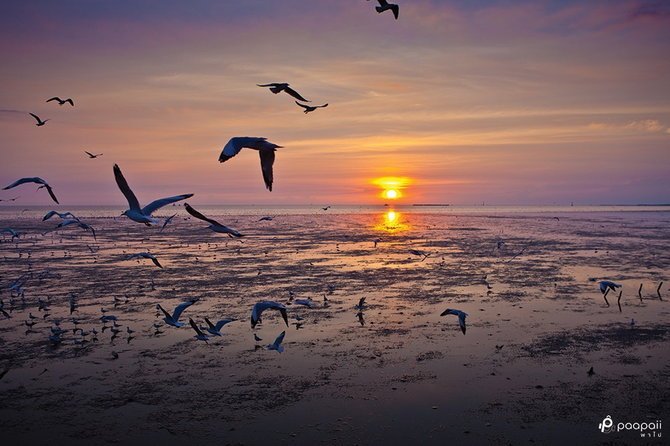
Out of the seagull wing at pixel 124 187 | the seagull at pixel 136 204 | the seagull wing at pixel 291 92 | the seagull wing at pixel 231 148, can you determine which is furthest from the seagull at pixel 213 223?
the seagull wing at pixel 291 92

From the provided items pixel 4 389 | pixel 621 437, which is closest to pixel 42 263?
pixel 4 389

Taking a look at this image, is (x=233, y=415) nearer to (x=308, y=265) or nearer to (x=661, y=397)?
(x=661, y=397)

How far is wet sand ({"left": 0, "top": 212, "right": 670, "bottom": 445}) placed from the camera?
799 centimetres

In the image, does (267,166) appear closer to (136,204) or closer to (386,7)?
(136,204)

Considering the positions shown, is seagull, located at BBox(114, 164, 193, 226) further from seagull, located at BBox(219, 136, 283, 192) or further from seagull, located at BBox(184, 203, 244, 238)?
seagull, located at BBox(219, 136, 283, 192)

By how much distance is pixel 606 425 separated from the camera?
792cm

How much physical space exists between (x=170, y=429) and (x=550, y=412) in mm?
6832

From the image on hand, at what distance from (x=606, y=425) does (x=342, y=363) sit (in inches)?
208

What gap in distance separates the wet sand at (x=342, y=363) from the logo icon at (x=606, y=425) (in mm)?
124

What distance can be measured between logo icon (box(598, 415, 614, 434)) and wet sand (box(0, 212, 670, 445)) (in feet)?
0.41

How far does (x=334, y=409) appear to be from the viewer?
8.58 m

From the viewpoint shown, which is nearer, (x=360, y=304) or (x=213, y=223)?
(x=213, y=223)

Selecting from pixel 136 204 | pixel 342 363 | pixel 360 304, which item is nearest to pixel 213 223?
pixel 136 204

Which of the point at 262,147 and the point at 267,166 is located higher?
the point at 262,147
